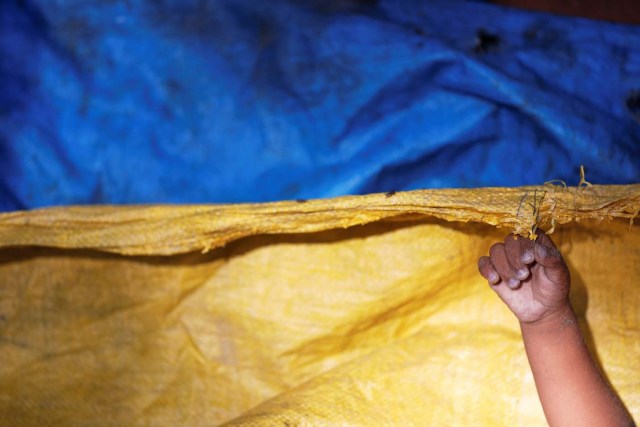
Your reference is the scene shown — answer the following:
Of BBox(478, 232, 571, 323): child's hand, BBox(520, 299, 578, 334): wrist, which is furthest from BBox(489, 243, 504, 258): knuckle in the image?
BBox(520, 299, 578, 334): wrist

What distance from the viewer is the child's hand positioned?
79 cm

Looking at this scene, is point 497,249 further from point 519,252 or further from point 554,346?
point 554,346

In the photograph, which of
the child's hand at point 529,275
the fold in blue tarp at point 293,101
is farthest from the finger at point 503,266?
the fold in blue tarp at point 293,101

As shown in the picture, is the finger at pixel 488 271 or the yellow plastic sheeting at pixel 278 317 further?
the yellow plastic sheeting at pixel 278 317

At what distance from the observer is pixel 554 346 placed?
34.8 inches

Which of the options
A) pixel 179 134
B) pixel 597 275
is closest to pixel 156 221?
pixel 179 134

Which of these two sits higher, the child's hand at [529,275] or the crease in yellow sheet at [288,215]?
the crease in yellow sheet at [288,215]

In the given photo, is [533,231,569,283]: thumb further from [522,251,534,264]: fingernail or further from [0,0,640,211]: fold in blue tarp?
[0,0,640,211]: fold in blue tarp

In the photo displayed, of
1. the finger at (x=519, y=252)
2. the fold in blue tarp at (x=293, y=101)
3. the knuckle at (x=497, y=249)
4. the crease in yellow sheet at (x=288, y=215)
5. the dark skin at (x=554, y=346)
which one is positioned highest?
the fold in blue tarp at (x=293, y=101)

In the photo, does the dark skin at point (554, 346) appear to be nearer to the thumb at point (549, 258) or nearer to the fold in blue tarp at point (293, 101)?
the thumb at point (549, 258)

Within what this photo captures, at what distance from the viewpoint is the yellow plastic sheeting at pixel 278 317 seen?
3.16ft

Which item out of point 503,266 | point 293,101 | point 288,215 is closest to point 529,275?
point 503,266

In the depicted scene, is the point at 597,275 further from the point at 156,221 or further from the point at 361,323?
the point at 156,221

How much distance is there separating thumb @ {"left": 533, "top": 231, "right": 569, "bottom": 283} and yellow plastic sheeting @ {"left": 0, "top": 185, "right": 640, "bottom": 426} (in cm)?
14
